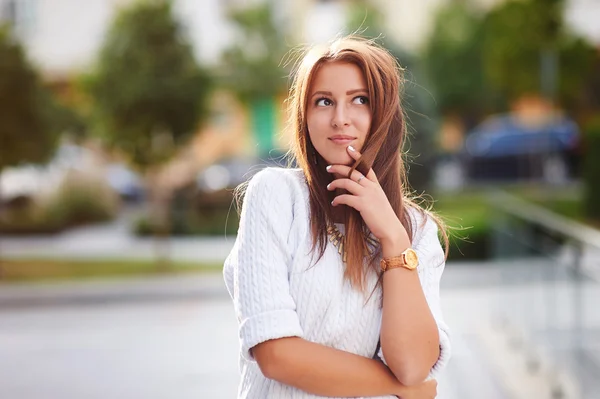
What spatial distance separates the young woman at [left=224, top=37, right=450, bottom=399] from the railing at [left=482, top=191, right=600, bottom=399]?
10.1 ft

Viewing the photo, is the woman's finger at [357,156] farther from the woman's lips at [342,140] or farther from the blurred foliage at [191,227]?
the blurred foliage at [191,227]

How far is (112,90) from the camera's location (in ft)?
48.5

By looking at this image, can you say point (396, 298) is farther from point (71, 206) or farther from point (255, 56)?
point (255, 56)

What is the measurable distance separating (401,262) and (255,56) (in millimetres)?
29606

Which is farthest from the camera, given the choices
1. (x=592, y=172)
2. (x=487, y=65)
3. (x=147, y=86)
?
(x=487, y=65)

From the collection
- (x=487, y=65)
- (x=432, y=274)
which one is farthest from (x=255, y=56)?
(x=432, y=274)

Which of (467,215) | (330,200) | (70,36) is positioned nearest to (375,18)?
(70,36)

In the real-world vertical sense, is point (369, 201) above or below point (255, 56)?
below

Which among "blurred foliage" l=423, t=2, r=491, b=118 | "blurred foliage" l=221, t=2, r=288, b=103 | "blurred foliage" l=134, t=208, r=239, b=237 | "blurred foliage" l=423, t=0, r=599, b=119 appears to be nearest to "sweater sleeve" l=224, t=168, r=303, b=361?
"blurred foliage" l=134, t=208, r=239, b=237

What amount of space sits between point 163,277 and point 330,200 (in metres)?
11.5

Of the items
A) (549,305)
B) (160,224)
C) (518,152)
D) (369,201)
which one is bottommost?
(160,224)

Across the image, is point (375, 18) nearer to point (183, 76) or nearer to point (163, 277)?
point (183, 76)

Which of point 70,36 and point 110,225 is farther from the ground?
point 70,36

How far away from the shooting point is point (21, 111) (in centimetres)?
1443
